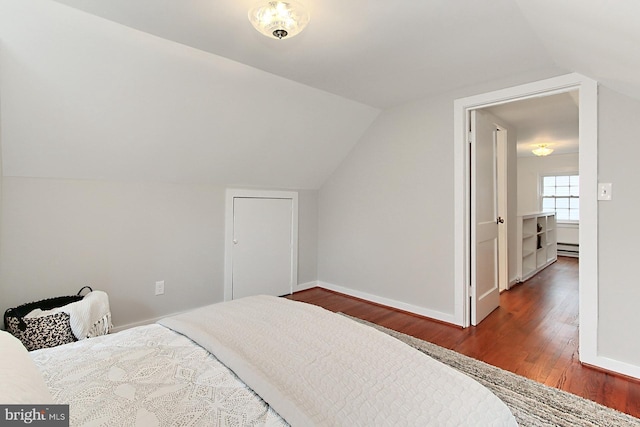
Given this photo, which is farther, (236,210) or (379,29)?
(236,210)

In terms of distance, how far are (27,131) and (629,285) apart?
13.2ft

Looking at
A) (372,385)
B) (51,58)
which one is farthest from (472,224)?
(51,58)

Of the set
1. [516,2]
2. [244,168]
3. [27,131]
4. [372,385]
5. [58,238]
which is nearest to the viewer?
[372,385]

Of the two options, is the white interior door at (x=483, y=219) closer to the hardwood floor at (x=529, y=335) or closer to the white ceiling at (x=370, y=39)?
the hardwood floor at (x=529, y=335)

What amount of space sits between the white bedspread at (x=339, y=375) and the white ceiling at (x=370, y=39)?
161 centimetres

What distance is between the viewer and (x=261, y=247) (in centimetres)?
363

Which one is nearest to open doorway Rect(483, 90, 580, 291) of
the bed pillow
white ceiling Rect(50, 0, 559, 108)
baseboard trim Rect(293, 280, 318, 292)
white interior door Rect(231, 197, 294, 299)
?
white ceiling Rect(50, 0, 559, 108)

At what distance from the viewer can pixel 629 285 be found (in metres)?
2.06

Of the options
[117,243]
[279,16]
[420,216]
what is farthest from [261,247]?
[279,16]

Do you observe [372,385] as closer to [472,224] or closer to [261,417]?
[261,417]

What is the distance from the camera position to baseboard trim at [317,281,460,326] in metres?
3.01

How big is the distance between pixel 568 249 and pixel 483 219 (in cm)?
545

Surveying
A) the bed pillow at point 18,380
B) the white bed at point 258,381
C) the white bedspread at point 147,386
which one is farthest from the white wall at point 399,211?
the bed pillow at point 18,380

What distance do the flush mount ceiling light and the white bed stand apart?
1463 mm
